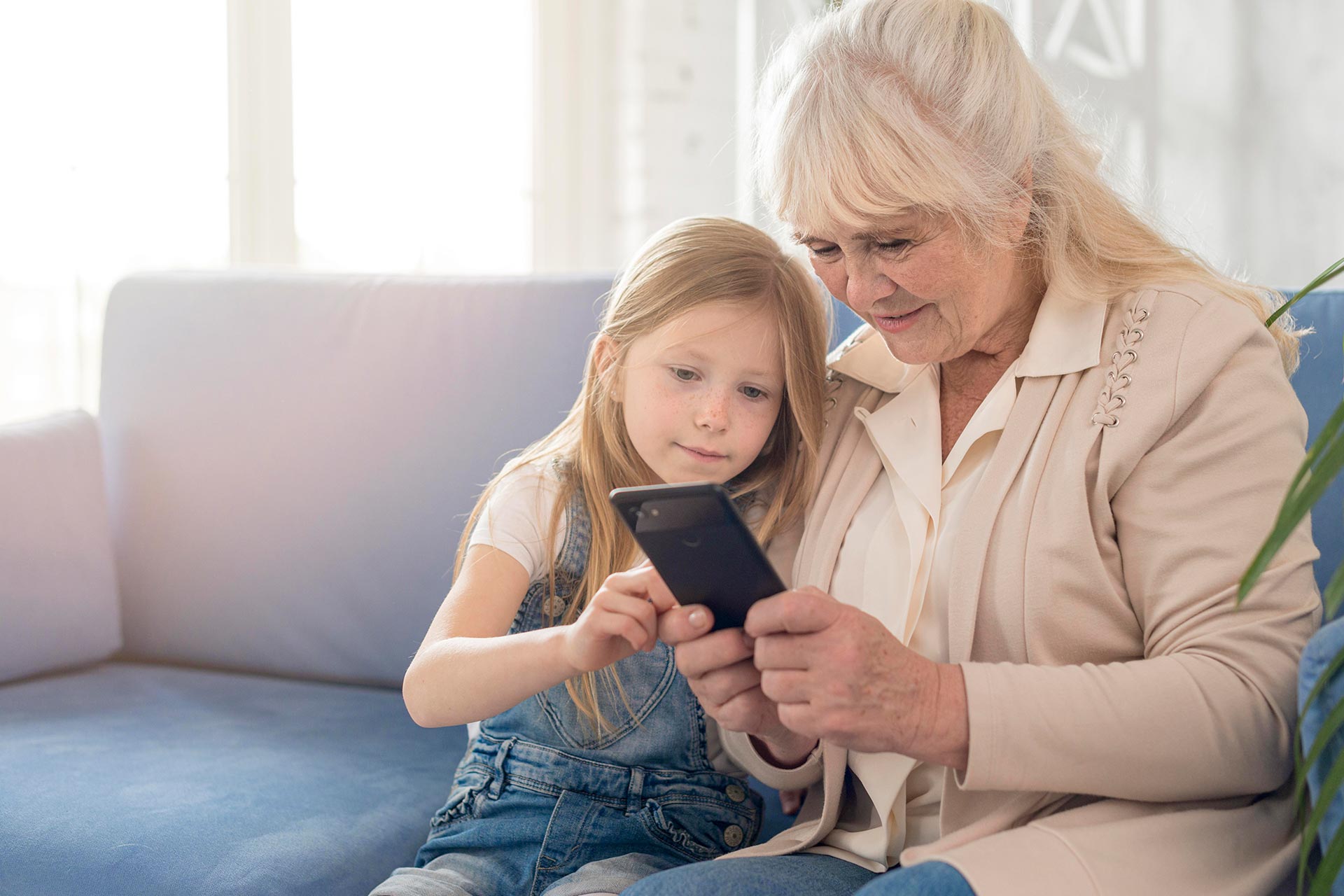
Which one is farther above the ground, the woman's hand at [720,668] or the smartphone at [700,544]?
the smartphone at [700,544]

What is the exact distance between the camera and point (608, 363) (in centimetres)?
140

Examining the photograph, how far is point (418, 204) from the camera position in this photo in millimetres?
3502

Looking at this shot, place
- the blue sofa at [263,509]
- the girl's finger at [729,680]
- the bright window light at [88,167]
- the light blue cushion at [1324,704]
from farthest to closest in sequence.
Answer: the bright window light at [88,167], the blue sofa at [263,509], the girl's finger at [729,680], the light blue cushion at [1324,704]

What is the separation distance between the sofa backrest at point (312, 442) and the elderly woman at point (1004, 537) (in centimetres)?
66

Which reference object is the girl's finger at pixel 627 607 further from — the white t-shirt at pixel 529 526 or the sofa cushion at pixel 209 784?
the sofa cushion at pixel 209 784

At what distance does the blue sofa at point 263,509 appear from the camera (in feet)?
5.63

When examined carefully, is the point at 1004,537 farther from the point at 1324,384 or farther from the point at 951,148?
the point at 1324,384

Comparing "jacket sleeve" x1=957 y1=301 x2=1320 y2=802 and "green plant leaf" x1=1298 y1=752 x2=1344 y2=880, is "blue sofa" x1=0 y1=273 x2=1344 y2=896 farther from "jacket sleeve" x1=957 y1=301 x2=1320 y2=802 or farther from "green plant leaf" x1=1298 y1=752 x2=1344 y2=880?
"green plant leaf" x1=1298 y1=752 x2=1344 y2=880

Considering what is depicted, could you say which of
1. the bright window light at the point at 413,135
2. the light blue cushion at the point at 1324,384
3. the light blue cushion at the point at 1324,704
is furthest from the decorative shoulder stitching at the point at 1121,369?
the bright window light at the point at 413,135

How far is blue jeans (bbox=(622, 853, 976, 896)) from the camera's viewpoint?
1043mm

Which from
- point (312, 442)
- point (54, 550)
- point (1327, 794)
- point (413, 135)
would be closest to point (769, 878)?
point (1327, 794)

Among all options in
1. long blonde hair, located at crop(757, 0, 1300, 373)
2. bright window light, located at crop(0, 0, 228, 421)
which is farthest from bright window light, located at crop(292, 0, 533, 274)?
long blonde hair, located at crop(757, 0, 1300, 373)

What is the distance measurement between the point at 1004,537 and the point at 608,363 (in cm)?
53

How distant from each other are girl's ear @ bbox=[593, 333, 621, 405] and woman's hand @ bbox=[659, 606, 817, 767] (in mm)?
400
